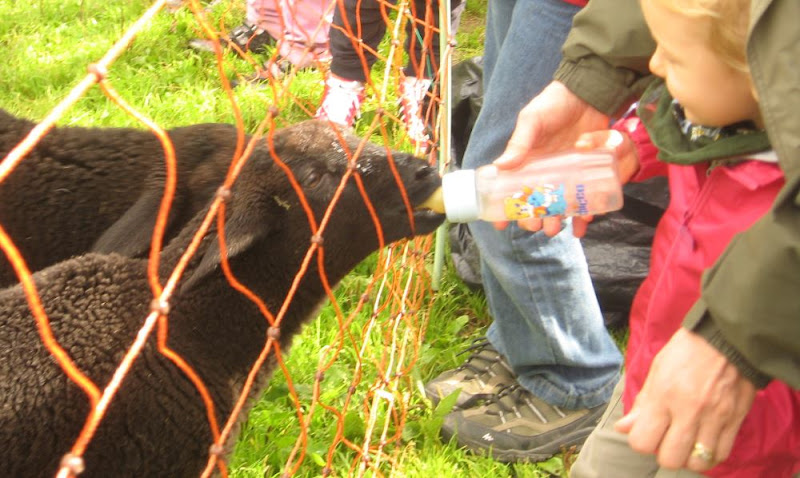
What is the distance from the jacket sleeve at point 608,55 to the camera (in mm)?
1743

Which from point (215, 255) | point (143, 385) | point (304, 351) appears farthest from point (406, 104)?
point (143, 385)

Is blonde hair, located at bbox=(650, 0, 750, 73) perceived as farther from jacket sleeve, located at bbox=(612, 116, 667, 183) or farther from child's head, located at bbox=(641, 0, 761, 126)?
jacket sleeve, located at bbox=(612, 116, 667, 183)

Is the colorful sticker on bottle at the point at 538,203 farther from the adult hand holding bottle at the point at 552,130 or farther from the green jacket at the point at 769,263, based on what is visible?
the green jacket at the point at 769,263

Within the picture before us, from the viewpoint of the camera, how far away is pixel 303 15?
5395 millimetres

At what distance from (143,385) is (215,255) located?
37cm

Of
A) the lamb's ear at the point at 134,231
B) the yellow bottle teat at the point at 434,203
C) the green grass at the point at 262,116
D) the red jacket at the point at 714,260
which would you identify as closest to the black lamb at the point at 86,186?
the lamb's ear at the point at 134,231

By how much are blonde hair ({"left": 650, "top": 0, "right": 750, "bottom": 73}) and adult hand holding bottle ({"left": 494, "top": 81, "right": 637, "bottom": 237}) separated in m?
0.62

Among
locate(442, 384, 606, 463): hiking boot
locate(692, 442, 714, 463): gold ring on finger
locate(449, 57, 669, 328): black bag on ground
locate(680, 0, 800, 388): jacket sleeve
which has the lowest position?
locate(442, 384, 606, 463): hiking boot

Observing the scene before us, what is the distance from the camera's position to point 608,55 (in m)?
1.79

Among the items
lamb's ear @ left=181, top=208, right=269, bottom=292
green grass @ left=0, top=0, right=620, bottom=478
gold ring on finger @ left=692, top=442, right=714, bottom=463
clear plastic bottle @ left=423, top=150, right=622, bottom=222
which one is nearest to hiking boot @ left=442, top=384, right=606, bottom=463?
green grass @ left=0, top=0, right=620, bottom=478

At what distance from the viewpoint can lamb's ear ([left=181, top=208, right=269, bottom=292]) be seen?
205cm

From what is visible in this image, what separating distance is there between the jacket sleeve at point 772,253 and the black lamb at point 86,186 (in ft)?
6.90

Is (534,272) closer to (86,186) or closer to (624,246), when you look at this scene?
(624,246)

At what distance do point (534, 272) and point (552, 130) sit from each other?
68 cm
